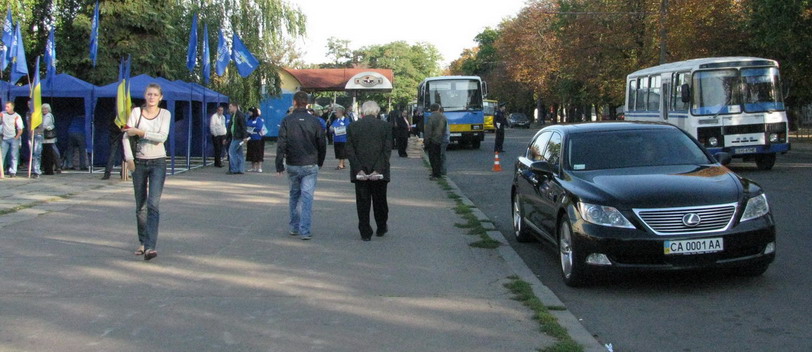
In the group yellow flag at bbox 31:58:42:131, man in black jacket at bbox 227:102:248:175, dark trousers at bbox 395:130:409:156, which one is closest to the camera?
Result: yellow flag at bbox 31:58:42:131

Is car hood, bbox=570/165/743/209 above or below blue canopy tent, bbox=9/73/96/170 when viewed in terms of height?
below

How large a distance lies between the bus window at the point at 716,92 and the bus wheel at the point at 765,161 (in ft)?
5.51

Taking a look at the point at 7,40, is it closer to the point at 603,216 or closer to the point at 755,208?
the point at 603,216

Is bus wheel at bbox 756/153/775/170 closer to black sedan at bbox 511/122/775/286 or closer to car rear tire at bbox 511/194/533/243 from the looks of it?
car rear tire at bbox 511/194/533/243

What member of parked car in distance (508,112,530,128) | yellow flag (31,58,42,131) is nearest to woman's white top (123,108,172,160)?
yellow flag (31,58,42,131)

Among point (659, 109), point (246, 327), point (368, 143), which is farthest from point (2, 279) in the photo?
point (659, 109)

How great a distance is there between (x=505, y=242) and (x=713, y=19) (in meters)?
33.7

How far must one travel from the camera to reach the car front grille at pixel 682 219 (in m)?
7.15

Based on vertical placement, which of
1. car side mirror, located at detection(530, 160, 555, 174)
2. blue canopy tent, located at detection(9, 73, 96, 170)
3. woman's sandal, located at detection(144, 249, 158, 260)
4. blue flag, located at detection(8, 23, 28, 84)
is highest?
blue flag, located at detection(8, 23, 28, 84)

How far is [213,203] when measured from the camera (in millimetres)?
14375

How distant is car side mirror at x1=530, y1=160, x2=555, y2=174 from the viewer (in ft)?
28.8

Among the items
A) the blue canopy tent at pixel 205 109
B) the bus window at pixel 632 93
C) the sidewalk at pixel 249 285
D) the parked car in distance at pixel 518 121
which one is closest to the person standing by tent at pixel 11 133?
the blue canopy tent at pixel 205 109

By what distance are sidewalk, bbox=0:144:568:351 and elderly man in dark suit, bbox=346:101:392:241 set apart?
444 millimetres

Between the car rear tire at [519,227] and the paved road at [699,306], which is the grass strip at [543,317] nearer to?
the paved road at [699,306]
